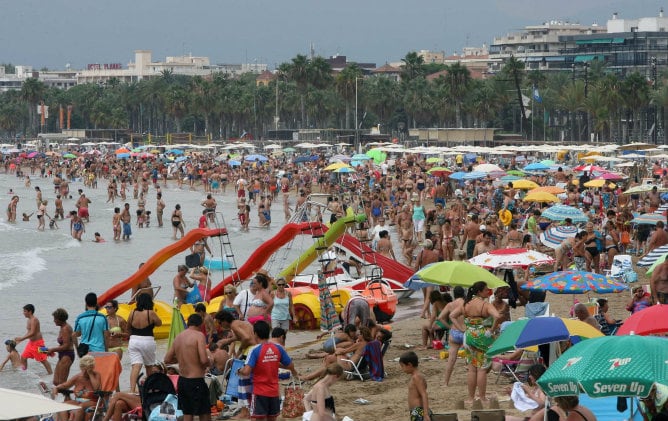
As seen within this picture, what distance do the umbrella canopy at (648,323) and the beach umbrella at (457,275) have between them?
3309 millimetres

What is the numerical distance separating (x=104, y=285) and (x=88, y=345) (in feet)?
41.1

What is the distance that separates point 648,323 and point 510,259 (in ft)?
18.9

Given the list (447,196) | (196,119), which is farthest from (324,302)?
(196,119)

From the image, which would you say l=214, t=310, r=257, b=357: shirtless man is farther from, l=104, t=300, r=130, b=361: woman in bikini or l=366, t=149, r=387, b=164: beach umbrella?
l=366, t=149, r=387, b=164: beach umbrella

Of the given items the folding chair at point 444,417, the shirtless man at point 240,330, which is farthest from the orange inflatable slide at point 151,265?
the folding chair at point 444,417

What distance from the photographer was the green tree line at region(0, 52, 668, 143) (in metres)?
76.1

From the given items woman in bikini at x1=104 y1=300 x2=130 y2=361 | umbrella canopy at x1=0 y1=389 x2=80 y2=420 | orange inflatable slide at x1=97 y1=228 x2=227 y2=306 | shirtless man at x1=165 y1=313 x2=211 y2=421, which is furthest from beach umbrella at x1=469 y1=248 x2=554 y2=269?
umbrella canopy at x1=0 y1=389 x2=80 y2=420

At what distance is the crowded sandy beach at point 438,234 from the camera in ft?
35.9

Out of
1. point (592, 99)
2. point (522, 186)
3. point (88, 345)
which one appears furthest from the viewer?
point (592, 99)

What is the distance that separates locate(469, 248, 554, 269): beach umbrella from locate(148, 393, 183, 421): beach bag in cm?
598

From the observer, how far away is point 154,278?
2364cm

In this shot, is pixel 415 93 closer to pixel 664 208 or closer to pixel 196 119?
pixel 196 119

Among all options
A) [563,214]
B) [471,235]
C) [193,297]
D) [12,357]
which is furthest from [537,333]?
[563,214]

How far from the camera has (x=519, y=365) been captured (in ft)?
37.0
